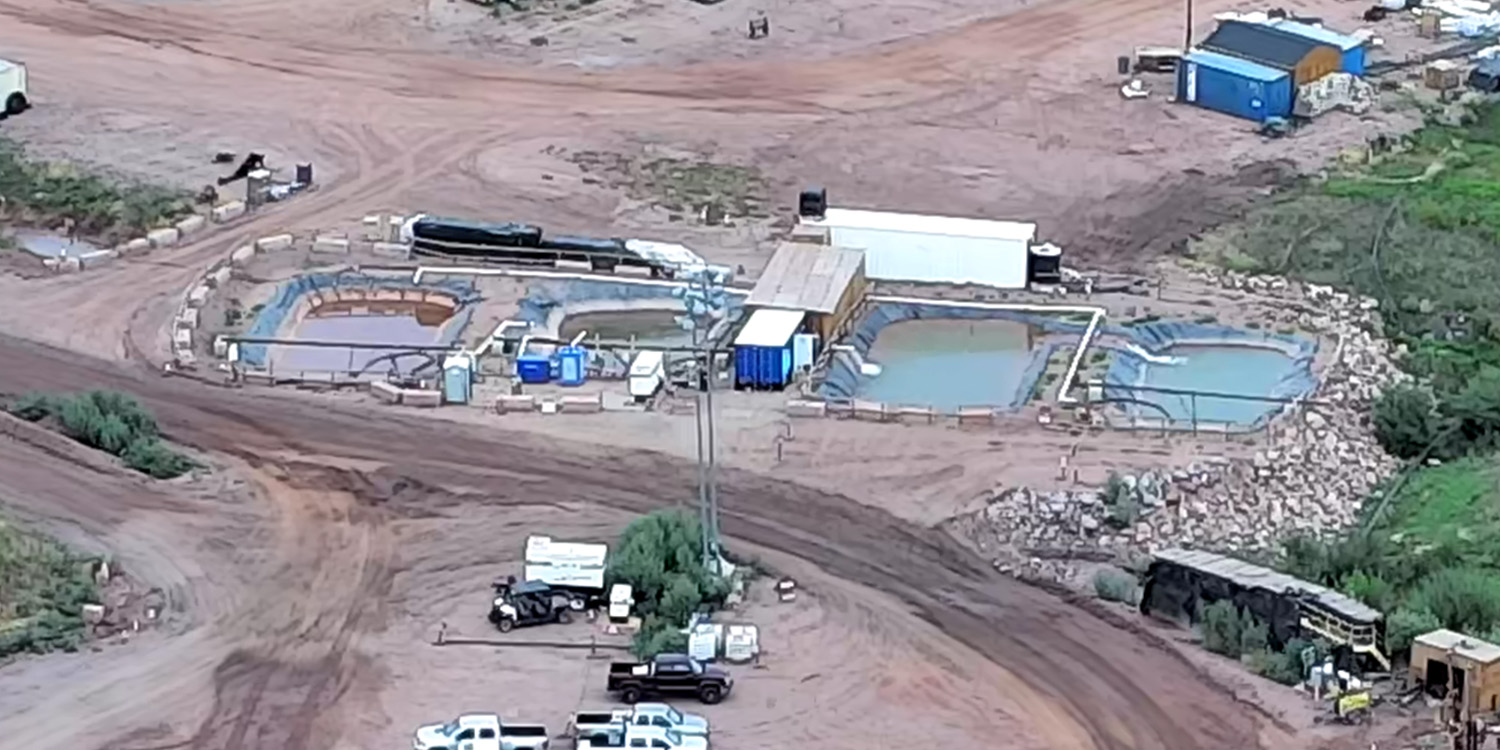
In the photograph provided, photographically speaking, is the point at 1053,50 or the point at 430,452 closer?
the point at 430,452

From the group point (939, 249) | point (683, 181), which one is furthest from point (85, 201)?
point (939, 249)

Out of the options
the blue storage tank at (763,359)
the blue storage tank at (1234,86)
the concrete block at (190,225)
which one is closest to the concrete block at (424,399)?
the blue storage tank at (763,359)

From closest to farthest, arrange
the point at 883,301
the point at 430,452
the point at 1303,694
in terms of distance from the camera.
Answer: the point at 1303,694
the point at 430,452
the point at 883,301

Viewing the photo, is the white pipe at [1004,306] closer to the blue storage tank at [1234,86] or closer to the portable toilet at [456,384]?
the portable toilet at [456,384]

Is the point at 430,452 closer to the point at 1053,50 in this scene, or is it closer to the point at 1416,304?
the point at 1416,304

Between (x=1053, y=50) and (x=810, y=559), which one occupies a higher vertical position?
(x=1053, y=50)

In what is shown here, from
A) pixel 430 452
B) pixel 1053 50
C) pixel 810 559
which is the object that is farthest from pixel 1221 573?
pixel 1053 50

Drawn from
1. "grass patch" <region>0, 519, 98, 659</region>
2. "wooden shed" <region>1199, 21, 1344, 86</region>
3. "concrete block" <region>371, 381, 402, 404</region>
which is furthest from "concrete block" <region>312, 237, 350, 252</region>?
"wooden shed" <region>1199, 21, 1344, 86</region>
